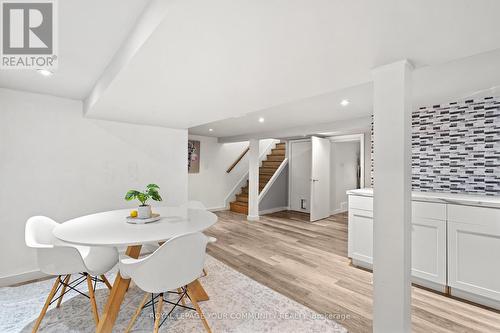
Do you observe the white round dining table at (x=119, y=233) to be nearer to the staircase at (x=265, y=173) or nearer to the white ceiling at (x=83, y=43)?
the white ceiling at (x=83, y=43)

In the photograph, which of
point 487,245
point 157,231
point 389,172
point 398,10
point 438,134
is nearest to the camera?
point 398,10

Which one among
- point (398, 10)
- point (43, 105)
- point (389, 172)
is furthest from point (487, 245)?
point (43, 105)

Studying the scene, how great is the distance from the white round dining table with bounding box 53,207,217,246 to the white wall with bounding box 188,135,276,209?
12.0 feet

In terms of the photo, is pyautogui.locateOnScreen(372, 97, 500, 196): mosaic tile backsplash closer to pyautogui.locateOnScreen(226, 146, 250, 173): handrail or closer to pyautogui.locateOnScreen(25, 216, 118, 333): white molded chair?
pyautogui.locateOnScreen(25, 216, 118, 333): white molded chair

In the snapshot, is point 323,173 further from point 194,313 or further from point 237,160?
point 194,313

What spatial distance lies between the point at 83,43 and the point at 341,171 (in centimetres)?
588

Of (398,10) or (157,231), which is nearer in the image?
(398,10)

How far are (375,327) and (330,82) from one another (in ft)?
5.69

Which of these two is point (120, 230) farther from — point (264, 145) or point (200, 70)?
point (264, 145)

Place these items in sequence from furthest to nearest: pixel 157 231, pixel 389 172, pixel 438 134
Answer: pixel 438 134
pixel 157 231
pixel 389 172

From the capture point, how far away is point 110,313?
1.66m

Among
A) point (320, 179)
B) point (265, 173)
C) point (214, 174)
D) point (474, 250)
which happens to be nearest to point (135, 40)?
point (474, 250)

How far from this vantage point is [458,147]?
2613 millimetres

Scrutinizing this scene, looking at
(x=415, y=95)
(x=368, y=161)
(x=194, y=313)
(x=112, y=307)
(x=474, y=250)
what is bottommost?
(x=194, y=313)
